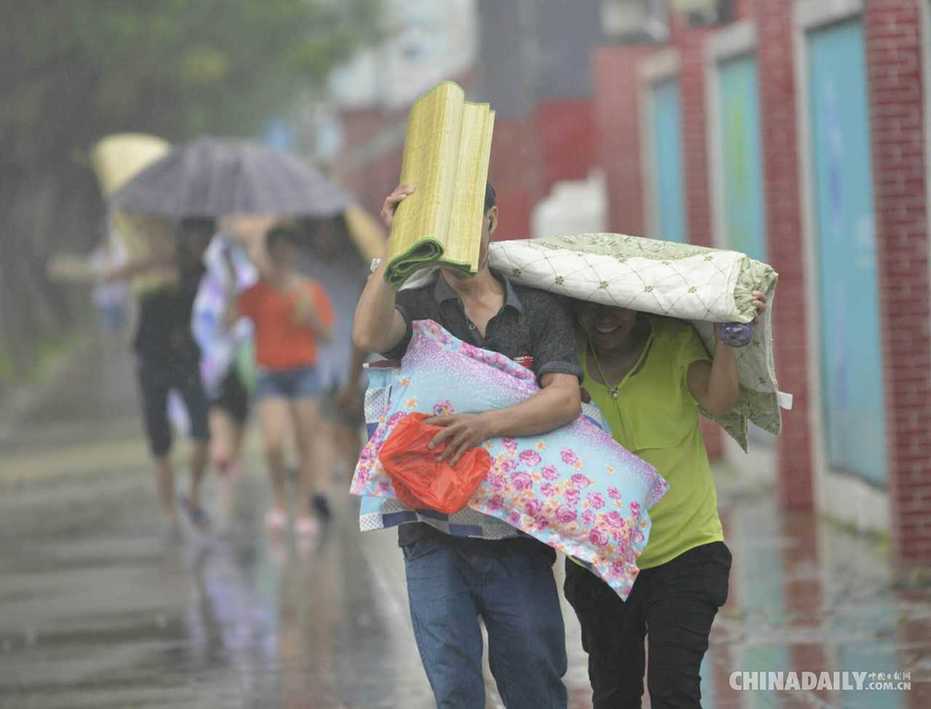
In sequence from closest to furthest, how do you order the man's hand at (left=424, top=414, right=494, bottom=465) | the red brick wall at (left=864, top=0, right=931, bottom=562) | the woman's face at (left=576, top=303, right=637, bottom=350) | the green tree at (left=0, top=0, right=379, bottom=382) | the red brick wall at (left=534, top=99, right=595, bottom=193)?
the man's hand at (left=424, top=414, right=494, bottom=465) < the woman's face at (left=576, top=303, right=637, bottom=350) < the red brick wall at (left=864, top=0, right=931, bottom=562) < the red brick wall at (left=534, top=99, right=595, bottom=193) < the green tree at (left=0, top=0, right=379, bottom=382)

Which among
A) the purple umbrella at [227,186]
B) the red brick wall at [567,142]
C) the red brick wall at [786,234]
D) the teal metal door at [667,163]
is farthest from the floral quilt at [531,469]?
the red brick wall at [567,142]

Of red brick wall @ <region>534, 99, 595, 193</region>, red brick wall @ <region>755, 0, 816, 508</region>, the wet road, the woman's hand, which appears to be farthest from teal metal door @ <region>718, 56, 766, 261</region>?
red brick wall @ <region>534, 99, 595, 193</region>

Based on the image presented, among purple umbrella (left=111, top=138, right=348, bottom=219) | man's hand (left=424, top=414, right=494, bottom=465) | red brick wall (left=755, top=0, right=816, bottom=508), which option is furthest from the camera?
purple umbrella (left=111, top=138, right=348, bottom=219)

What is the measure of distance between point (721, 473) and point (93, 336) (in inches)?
1413

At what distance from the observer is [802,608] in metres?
9.02

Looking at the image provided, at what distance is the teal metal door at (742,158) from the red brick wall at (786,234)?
721mm

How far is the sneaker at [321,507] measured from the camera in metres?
12.9

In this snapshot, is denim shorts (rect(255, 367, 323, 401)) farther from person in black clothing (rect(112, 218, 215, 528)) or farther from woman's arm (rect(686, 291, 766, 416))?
woman's arm (rect(686, 291, 766, 416))

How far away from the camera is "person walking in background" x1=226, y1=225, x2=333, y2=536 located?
12609 millimetres

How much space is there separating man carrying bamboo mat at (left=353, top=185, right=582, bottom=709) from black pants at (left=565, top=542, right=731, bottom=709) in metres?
0.24

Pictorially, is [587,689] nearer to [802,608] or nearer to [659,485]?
[802,608]

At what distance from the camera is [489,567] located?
546 cm

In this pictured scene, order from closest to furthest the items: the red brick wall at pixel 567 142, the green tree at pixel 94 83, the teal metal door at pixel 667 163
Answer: the teal metal door at pixel 667 163
the red brick wall at pixel 567 142
the green tree at pixel 94 83

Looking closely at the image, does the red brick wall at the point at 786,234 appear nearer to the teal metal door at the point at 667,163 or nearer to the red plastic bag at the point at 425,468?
the teal metal door at the point at 667,163
